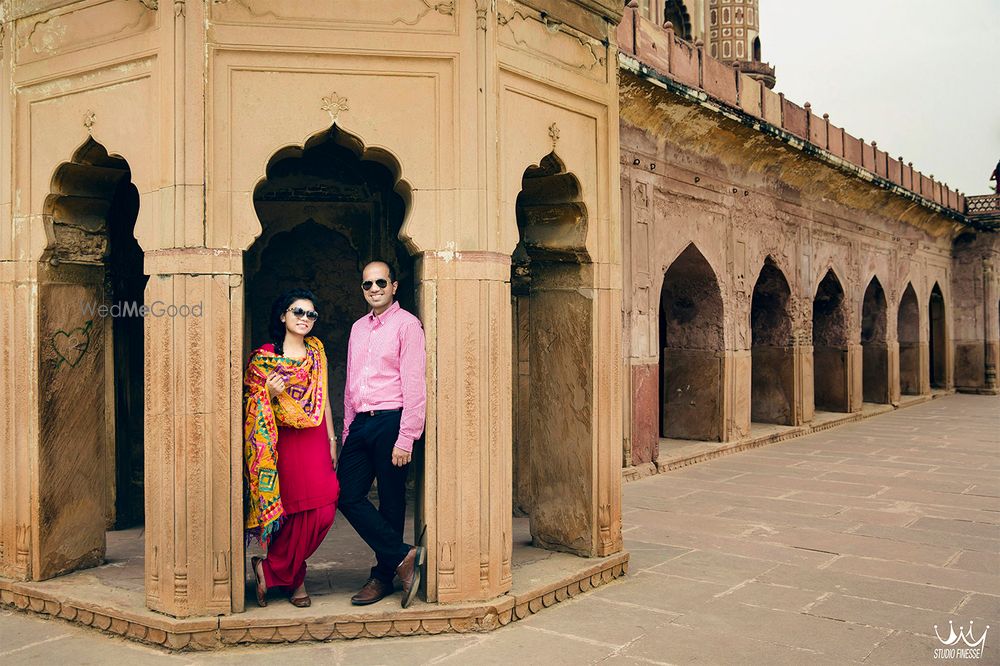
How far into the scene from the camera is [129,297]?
6797 mm

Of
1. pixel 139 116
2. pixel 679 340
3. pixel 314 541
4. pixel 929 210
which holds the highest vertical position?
pixel 929 210

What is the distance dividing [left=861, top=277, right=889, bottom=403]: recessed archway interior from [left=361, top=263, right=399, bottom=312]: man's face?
48.8ft

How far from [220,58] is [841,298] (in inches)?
523

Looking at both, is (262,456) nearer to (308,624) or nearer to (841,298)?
(308,624)

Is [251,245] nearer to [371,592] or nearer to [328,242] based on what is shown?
[371,592]

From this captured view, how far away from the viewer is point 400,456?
14.9ft

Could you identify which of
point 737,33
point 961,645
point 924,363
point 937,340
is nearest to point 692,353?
point 961,645

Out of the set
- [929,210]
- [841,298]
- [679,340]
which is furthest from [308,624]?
[929,210]

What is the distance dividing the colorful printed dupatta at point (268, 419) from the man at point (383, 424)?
233 millimetres

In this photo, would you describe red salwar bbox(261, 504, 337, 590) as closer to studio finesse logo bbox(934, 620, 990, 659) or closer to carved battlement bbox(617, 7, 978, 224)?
studio finesse logo bbox(934, 620, 990, 659)

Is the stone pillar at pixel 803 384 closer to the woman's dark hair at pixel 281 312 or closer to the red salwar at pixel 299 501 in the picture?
the red salwar at pixel 299 501

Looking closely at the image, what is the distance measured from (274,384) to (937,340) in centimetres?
2112

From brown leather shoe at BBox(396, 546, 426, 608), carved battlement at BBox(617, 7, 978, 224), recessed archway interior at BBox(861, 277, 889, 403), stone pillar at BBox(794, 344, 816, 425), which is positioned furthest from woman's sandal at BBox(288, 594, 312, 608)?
recessed archway interior at BBox(861, 277, 889, 403)

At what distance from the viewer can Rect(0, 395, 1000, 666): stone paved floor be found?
416 centimetres
